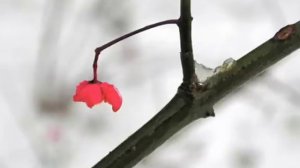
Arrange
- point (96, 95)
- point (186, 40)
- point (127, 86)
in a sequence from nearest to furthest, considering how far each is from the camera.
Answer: point (186, 40) < point (96, 95) < point (127, 86)

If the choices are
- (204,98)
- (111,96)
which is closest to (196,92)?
(204,98)

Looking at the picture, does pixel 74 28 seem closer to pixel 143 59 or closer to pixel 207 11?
pixel 143 59

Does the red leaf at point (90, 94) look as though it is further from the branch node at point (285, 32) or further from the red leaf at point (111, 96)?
the branch node at point (285, 32)

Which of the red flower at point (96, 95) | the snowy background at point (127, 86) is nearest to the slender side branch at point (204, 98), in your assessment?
the red flower at point (96, 95)

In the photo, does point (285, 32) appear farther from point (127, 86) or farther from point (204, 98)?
point (127, 86)

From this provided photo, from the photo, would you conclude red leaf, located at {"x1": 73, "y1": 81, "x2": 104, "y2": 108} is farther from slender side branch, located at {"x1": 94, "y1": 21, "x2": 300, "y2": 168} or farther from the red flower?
slender side branch, located at {"x1": 94, "y1": 21, "x2": 300, "y2": 168}

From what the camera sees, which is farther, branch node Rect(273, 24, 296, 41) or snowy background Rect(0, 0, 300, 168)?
snowy background Rect(0, 0, 300, 168)

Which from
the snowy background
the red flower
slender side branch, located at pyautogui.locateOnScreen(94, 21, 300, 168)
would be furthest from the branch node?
the snowy background
